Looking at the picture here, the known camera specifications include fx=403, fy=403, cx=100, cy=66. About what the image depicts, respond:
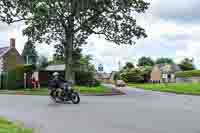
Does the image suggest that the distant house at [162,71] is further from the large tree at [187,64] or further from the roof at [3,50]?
the roof at [3,50]

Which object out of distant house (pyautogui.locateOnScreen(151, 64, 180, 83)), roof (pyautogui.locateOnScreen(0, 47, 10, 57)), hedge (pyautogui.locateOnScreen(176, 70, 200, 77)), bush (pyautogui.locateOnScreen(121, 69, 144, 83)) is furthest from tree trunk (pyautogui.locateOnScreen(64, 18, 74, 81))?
distant house (pyautogui.locateOnScreen(151, 64, 180, 83))

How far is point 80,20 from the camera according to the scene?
36.7 metres

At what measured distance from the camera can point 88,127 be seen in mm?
11555

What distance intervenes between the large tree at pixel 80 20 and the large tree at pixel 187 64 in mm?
103004

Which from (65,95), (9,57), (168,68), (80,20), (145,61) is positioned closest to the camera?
(65,95)

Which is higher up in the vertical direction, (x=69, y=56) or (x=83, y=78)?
(x=69, y=56)

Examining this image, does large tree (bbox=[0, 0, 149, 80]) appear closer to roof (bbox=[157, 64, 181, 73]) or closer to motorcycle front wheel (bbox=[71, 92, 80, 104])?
motorcycle front wheel (bbox=[71, 92, 80, 104])

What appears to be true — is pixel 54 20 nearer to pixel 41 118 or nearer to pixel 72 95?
pixel 72 95

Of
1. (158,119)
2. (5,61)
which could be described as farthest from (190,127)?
(5,61)

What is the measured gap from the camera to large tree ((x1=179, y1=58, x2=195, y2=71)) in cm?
13775

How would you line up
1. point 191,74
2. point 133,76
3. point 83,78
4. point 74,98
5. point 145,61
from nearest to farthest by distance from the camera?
point 74,98 < point 83,78 < point 191,74 < point 133,76 < point 145,61

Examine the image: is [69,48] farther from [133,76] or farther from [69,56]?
[133,76]

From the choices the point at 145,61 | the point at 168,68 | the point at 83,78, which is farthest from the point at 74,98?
the point at 145,61

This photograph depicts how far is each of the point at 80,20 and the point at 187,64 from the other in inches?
4278
